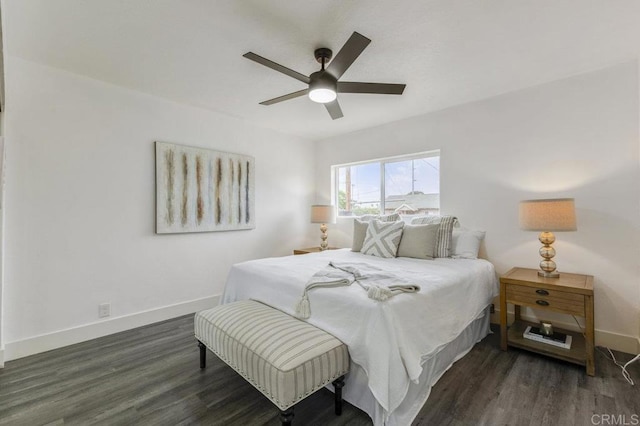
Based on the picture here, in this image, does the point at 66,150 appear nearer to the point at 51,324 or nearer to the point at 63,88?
the point at 63,88

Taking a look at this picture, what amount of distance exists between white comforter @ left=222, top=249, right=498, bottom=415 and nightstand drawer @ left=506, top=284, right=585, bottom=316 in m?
0.24

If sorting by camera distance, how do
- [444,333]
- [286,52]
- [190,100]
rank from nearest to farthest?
[444,333]
[286,52]
[190,100]

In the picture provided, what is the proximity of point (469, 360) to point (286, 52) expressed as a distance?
2813 millimetres

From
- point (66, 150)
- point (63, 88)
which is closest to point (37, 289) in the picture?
point (66, 150)

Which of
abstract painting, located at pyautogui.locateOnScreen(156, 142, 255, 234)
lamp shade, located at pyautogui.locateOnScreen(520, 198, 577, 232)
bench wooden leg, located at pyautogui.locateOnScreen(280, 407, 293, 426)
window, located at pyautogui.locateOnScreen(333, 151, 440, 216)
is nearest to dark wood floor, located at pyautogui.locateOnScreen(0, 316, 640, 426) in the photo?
bench wooden leg, located at pyautogui.locateOnScreen(280, 407, 293, 426)

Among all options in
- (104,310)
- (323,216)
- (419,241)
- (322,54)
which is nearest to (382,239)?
(419,241)

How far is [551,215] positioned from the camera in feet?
7.73

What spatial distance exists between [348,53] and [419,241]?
191cm

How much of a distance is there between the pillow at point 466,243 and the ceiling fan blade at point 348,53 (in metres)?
2.03

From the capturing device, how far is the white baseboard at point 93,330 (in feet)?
7.76

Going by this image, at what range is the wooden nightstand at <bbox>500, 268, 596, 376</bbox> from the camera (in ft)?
6.91

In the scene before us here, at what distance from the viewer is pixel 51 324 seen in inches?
99.1

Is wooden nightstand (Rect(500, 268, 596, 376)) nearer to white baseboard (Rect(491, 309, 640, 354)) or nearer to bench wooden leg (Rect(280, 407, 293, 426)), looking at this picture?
white baseboard (Rect(491, 309, 640, 354))

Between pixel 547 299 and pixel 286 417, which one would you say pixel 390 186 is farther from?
pixel 286 417
